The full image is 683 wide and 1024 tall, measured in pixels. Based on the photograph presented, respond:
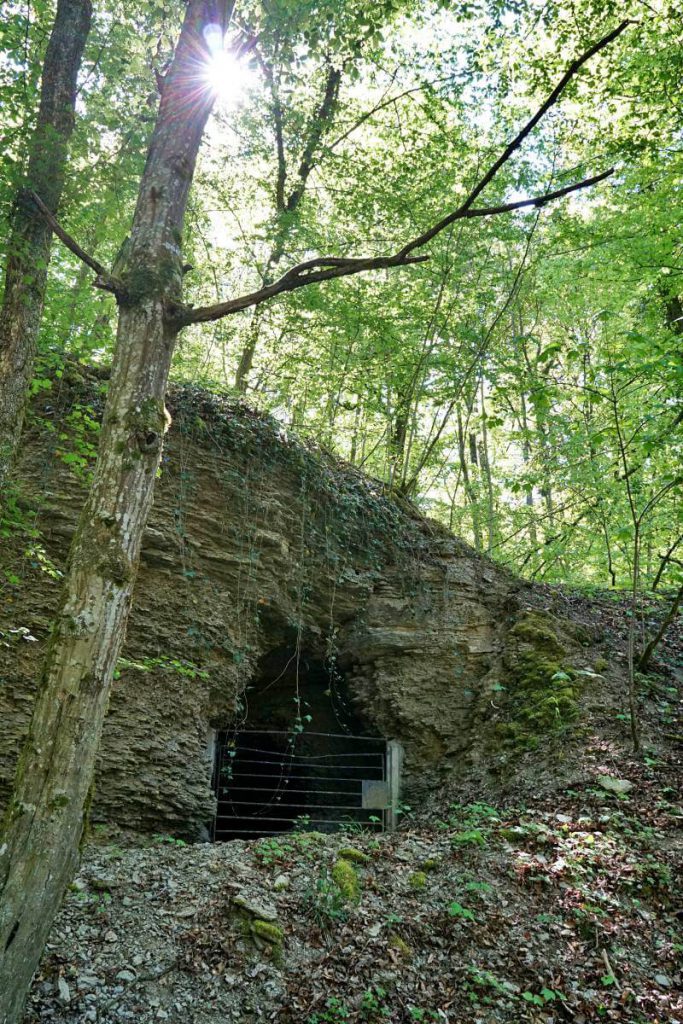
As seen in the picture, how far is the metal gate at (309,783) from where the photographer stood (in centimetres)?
720

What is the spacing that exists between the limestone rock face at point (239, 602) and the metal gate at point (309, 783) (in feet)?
1.48

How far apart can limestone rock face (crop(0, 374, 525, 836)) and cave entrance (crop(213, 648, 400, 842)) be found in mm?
297

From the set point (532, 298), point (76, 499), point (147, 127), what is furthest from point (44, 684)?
point (532, 298)

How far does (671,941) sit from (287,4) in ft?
23.3

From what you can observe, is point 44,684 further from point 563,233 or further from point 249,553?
point 563,233

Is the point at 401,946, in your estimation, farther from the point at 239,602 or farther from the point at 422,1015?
the point at 239,602

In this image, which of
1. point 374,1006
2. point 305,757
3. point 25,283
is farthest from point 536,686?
point 25,283

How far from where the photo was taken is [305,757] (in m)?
7.83

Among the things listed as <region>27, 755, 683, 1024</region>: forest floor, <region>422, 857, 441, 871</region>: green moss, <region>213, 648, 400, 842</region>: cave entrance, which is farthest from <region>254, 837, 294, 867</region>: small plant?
<region>213, 648, 400, 842</region>: cave entrance

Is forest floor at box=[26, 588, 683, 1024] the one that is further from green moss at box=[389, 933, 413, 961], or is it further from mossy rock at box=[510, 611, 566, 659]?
mossy rock at box=[510, 611, 566, 659]

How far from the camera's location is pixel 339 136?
10.9 m

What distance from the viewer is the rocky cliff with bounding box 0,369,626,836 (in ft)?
18.6

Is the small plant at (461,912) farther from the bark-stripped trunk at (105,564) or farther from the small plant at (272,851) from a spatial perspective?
the bark-stripped trunk at (105,564)

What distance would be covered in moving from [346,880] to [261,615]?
301 centimetres
